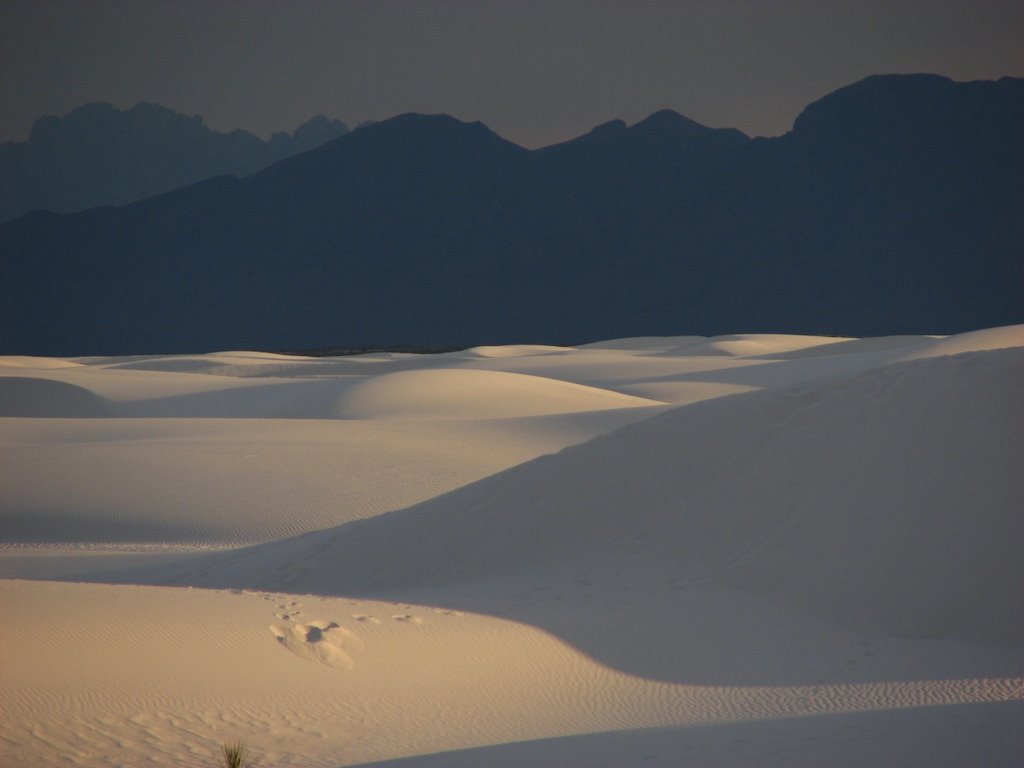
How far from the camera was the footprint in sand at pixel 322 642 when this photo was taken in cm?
552

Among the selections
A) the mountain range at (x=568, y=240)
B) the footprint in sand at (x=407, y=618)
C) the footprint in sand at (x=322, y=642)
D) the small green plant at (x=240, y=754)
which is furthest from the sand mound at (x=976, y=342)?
the mountain range at (x=568, y=240)

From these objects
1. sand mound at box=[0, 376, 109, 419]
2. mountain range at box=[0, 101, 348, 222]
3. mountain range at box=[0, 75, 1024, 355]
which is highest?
mountain range at box=[0, 101, 348, 222]

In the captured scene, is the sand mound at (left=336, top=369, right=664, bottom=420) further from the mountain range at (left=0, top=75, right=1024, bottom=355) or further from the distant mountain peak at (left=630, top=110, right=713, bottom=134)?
the distant mountain peak at (left=630, top=110, right=713, bottom=134)

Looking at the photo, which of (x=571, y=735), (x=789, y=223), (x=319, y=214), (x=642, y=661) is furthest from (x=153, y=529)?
(x=319, y=214)

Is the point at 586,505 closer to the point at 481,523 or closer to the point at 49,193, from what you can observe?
the point at 481,523

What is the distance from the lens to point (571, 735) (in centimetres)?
470

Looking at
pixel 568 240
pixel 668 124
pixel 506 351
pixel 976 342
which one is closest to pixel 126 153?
pixel 568 240

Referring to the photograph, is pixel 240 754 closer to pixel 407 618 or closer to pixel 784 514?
pixel 407 618

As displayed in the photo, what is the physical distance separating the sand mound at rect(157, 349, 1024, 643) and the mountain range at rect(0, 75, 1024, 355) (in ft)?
254

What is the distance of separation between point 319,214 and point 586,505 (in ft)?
310

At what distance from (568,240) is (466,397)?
7341cm

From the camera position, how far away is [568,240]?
302ft

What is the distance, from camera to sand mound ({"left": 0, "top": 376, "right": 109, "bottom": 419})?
21.8 m

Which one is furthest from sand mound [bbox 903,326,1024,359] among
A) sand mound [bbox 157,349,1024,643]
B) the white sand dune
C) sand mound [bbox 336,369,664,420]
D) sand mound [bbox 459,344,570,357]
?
sand mound [bbox 459,344,570,357]
